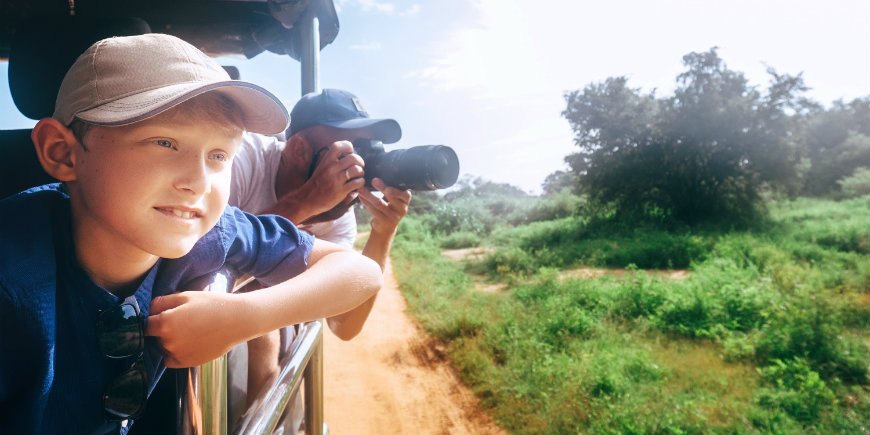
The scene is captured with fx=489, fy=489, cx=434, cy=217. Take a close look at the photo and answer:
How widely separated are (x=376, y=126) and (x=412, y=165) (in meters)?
0.23

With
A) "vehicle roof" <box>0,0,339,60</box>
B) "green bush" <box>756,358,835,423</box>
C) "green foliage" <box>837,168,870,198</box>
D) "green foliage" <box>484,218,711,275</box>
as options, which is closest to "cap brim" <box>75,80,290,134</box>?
"vehicle roof" <box>0,0,339,60</box>

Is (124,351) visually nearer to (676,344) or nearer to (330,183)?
(330,183)

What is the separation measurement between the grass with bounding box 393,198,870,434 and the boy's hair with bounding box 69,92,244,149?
2.91 m

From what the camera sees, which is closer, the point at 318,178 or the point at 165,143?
the point at 165,143

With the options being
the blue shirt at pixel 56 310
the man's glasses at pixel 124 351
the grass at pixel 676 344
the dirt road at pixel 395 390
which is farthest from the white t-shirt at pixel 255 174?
the grass at pixel 676 344

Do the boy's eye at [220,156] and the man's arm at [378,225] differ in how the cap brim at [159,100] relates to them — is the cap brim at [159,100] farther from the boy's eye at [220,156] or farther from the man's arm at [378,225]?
the man's arm at [378,225]

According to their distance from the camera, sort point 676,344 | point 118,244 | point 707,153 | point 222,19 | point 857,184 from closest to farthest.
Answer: point 118,244 → point 222,19 → point 676,344 → point 707,153 → point 857,184

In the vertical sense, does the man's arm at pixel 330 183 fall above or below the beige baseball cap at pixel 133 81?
below

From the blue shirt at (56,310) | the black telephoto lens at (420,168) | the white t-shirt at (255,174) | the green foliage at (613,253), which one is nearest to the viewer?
the blue shirt at (56,310)

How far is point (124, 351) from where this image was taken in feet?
2.07

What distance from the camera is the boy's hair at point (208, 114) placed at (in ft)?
2.36

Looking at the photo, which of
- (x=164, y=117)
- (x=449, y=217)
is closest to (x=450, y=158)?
(x=164, y=117)

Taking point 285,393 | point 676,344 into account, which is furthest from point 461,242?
point 285,393

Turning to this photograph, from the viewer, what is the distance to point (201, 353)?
24.2 inches
